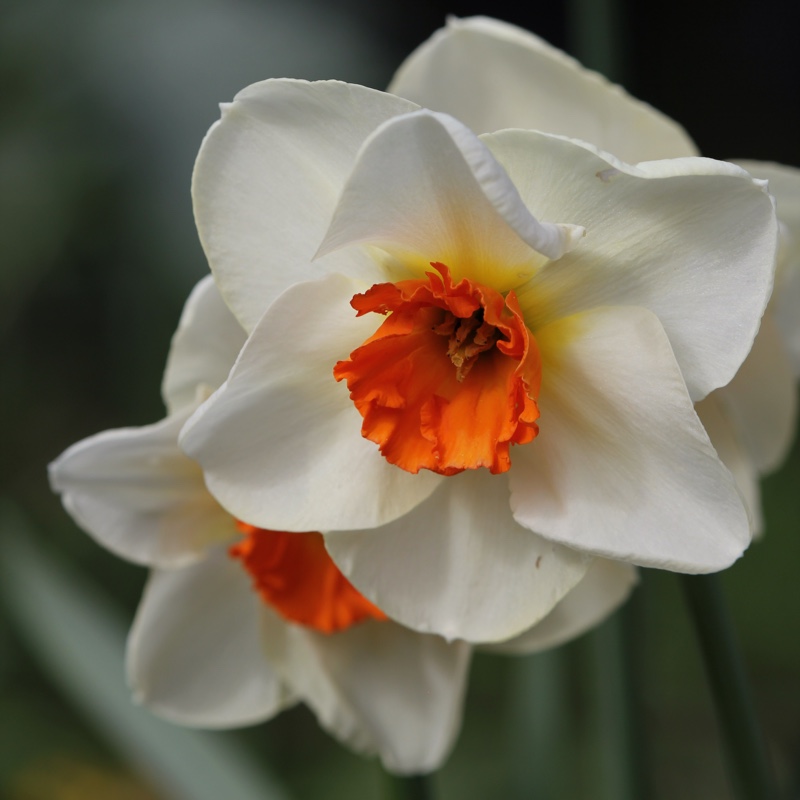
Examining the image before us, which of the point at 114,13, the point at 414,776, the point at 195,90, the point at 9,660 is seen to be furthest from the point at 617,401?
the point at 9,660

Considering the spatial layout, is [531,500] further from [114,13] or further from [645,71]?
[645,71]

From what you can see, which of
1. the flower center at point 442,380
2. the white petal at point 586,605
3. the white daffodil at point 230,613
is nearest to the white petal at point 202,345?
the white daffodil at point 230,613

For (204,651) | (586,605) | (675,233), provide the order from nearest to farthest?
(675,233) < (586,605) < (204,651)

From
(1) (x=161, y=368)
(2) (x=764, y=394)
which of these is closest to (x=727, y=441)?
(2) (x=764, y=394)

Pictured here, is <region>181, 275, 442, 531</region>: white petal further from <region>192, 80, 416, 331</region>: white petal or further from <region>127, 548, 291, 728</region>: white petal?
<region>127, 548, 291, 728</region>: white petal

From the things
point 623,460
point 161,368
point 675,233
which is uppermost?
point 675,233

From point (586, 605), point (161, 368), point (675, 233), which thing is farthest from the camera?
point (161, 368)

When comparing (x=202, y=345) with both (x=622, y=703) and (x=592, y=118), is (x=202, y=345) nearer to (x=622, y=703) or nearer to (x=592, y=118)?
(x=592, y=118)
